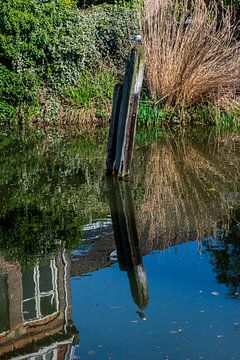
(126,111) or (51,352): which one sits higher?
(126,111)

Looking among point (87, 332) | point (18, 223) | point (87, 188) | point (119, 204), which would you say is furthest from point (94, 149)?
point (87, 332)

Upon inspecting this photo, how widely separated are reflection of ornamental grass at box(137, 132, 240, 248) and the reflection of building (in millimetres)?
1377

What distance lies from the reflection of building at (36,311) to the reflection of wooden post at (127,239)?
69 centimetres

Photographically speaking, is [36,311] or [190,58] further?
[190,58]

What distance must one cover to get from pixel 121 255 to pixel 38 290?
3.48 ft

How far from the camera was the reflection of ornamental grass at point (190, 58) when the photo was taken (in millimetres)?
17938

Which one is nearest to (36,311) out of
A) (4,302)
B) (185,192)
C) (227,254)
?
(4,302)

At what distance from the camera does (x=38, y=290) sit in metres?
8.99

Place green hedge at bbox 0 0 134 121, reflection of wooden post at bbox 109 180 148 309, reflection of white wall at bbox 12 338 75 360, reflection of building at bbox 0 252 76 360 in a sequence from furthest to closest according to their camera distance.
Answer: green hedge at bbox 0 0 134 121, reflection of wooden post at bbox 109 180 148 309, reflection of building at bbox 0 252 76 360, reflection of white wall at bbox 12 338 75 360

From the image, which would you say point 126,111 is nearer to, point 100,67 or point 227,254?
point 227,254

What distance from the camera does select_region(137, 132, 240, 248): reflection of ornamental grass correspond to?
33.0ft

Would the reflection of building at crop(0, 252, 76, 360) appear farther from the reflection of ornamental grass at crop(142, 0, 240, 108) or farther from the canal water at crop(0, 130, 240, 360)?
the reflection of ornamental grass at crop(142, 0, 240, 108)

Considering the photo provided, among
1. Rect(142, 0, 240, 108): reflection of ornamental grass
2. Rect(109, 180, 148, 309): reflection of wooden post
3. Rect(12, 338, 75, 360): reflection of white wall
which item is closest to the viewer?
Rect(12, 338, 75, 360): reflection of white wall

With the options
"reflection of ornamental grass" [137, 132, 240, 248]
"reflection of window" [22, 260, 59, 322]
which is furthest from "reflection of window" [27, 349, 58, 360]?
"reflection of ornamental grass" [137, 132, 240, 248]
